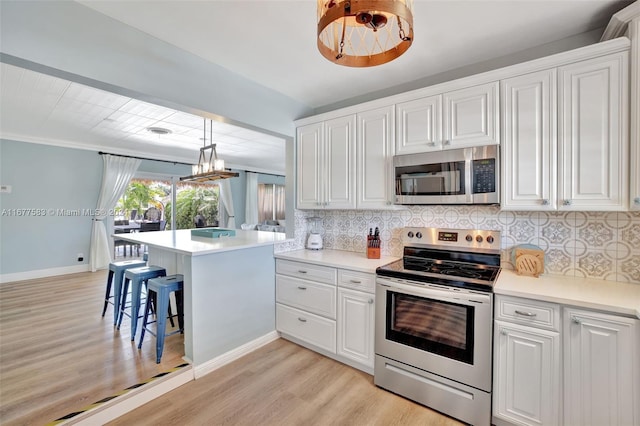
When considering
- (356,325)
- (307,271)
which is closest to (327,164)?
(307,271)

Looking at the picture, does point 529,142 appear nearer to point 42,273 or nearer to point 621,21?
point 621,21

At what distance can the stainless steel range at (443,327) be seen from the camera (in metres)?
1.77

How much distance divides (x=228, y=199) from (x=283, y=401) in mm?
6464

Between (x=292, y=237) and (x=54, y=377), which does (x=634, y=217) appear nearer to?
(x=292, y=237)

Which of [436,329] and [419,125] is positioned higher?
[419,125]

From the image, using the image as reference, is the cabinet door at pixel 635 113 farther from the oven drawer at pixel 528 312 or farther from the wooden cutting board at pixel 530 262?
the oven drawer at pixel 528 312

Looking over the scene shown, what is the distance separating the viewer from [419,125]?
2.32 meters

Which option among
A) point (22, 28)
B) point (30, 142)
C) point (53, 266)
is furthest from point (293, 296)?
point (30, 142)

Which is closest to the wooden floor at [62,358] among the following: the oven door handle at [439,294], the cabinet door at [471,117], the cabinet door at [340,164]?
the oven door handle at [439,294]

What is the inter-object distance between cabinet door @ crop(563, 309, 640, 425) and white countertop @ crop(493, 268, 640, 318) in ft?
0.21

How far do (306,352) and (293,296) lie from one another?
0.53 m

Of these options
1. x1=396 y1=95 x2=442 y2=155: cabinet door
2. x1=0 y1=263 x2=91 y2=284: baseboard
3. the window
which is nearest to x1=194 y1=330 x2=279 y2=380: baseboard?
x1=396 y1=95 x2=442 y2=155: cabinet door

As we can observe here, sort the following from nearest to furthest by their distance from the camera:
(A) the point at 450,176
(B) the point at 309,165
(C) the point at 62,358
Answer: (A) the point at 450,176, (C) the point at 62,358, (B) the point at 309,165

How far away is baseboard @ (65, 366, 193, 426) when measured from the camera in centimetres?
179
